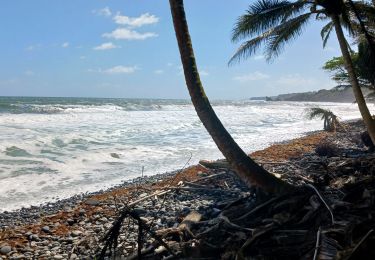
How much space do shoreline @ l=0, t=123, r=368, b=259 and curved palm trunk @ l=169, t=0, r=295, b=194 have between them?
74cm

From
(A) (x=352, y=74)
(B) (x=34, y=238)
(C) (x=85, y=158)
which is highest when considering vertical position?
(A) (x=352, y=74)

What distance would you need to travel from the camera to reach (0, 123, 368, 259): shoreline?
16.1 feet

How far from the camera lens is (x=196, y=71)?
460 cm

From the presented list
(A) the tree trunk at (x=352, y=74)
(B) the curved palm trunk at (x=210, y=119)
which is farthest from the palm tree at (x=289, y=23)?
(B) the curved palm trunk at (x=210, y=119)

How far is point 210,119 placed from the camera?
4.60 meters

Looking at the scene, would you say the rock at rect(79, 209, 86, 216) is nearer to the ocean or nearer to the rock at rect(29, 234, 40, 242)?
the rock at rect(29, 234, 40, 242)

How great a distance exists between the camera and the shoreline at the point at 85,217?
16.1 feet

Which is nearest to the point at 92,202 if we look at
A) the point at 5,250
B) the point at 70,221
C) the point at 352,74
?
the point at 70,221

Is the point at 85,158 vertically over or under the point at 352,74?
under

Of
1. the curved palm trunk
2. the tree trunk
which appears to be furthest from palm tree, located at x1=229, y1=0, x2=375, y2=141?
the curved palm trunk

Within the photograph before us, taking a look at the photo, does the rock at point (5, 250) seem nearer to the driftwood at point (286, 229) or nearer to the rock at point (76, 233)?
the rock at point (76, 233)

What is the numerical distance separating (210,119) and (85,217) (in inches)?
123

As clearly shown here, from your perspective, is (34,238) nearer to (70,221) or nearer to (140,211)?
(70,221)

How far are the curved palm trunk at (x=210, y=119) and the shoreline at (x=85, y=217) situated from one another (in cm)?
74
